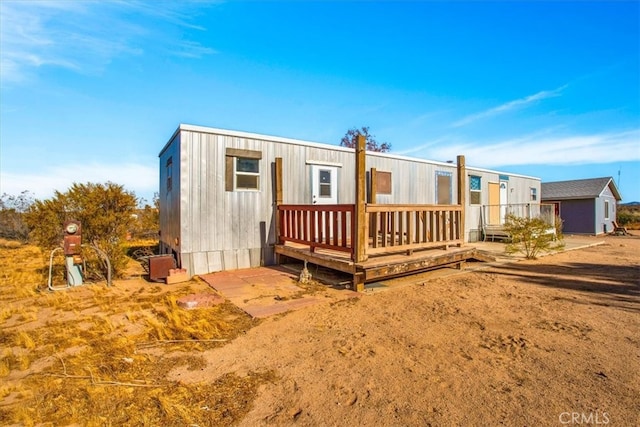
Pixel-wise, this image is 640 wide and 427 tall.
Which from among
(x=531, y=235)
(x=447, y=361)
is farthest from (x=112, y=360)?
(x=531, y=235)

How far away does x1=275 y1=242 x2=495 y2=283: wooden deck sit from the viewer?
5102 millimetres

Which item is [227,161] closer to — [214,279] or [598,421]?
[214,279]

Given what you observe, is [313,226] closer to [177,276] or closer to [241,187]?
[241,187]

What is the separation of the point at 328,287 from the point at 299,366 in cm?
276

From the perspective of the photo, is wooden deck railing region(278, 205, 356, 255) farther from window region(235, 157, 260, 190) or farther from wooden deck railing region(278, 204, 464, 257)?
window region(235, 157, 260, 190)

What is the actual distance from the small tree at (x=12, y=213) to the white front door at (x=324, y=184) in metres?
12.5

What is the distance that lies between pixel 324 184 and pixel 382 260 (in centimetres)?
330

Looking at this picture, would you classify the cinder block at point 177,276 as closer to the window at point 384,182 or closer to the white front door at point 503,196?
the window at point 384,182

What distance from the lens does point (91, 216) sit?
601 centimetres

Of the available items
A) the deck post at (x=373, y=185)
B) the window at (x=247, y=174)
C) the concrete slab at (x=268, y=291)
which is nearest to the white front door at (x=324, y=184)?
the deck post at (x=373, y=185)

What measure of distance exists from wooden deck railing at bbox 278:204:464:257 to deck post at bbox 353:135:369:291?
102 mm

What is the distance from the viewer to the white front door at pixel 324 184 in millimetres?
7996

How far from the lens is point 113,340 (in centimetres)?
318

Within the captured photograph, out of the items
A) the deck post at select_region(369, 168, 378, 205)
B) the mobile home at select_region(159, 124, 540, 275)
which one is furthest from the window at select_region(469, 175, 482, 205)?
the deck post at select_region(369, 168, 378, 205)
